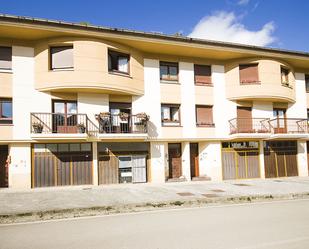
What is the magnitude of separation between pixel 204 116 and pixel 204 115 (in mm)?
70

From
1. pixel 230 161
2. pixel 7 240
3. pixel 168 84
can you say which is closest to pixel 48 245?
pixel 7 240

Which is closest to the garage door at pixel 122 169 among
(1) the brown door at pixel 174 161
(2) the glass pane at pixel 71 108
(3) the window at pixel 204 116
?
(1) the brown door at pixel 174 161

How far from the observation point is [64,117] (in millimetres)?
16328

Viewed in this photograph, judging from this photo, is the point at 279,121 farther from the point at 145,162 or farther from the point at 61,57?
the point at 61,57

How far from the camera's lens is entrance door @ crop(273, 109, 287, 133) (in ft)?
69.9

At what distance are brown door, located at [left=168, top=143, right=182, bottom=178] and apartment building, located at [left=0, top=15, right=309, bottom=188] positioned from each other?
0.07 m

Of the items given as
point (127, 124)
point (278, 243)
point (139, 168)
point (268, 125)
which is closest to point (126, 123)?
point (127, 124)

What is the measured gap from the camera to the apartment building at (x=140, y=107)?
15664 mm

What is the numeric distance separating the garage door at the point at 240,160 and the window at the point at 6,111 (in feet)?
44.2

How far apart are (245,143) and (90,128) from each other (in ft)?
35.8

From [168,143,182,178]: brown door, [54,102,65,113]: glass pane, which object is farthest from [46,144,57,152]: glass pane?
[168,143,182,178]: brown door

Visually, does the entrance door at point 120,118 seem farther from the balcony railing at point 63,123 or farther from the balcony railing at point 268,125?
the balcony railing at point 268,125

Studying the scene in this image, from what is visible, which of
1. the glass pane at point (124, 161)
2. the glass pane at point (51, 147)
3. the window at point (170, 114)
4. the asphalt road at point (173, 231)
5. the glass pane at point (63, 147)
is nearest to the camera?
the asphalt road at point (173, 231)

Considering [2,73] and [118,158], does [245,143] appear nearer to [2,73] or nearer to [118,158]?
[118,158]
